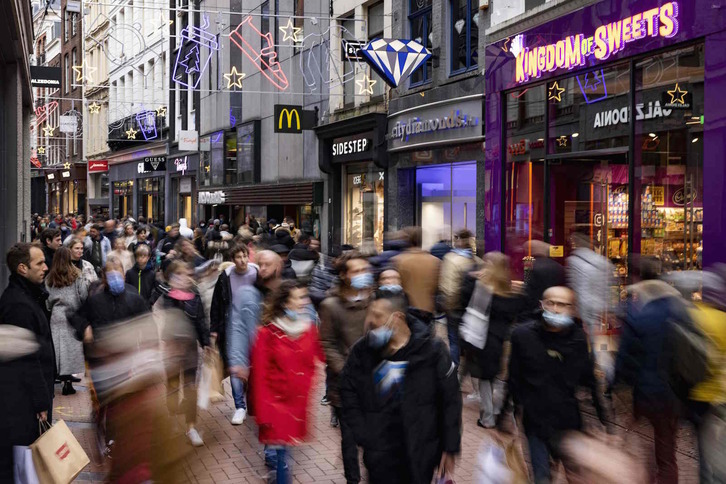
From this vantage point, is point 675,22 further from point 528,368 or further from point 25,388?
point 25,388

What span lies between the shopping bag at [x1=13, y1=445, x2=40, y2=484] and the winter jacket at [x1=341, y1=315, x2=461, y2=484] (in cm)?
185

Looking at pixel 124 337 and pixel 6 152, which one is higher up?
pixel 6 152

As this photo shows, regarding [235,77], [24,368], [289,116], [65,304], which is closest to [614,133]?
[65,304]

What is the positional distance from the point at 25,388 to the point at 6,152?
10.6 metres

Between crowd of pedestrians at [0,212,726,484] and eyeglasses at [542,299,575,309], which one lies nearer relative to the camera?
crowd of pedestrians at [0,212,726,484]

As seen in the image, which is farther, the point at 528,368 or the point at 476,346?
the point at 476,346

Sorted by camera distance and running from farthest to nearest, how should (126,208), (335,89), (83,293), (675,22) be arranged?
(126,208)
(335,89)
(675,22)
(83,293)

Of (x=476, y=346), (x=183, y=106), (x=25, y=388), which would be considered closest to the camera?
(x=25, y=388)

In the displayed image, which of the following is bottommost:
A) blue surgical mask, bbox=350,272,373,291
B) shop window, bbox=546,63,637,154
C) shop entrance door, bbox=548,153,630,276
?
blue surgical mask, bbox=350,272,373,291

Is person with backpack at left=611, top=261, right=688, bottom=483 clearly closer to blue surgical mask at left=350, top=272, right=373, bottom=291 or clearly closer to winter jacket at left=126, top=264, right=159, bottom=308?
blue surgical mask at left=350, top=272, right=373, bottom=291

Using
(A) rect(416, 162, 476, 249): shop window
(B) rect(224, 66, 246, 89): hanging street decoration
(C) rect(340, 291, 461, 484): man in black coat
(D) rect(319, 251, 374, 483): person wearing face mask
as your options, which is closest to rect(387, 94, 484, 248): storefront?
(A) rect(416, 162, 476, 249): shop window

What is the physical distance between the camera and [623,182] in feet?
42.8

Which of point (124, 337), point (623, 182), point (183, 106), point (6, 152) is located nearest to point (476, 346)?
point (124, 337)

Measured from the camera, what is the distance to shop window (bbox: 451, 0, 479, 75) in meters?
17.5
